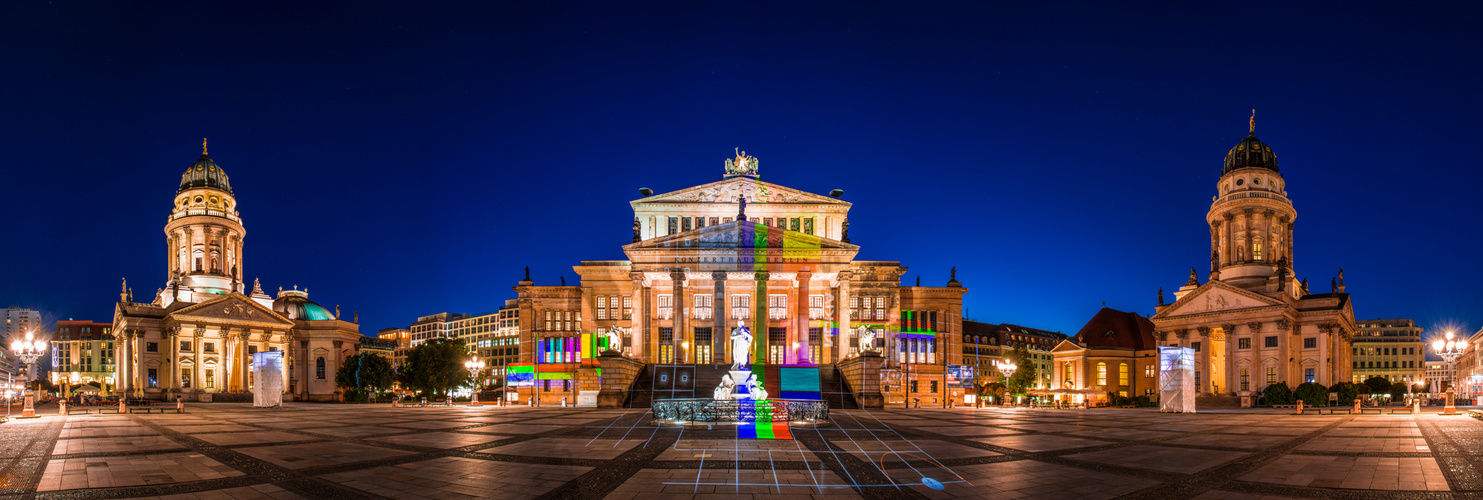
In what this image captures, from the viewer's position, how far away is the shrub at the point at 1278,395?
61.6m

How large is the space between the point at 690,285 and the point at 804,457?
47076mm

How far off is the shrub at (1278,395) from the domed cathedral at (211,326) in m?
82.2

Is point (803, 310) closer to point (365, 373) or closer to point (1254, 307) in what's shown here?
point (1254, 307)

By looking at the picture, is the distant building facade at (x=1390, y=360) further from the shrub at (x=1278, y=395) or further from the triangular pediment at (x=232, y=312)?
the triangular pediment at (x=232, y=312)

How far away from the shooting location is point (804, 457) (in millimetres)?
17188

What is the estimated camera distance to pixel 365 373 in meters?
78.4

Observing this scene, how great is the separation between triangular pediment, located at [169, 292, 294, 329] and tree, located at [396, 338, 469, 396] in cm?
1444

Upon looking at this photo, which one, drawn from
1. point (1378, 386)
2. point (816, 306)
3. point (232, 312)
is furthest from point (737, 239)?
point (1378, 386)

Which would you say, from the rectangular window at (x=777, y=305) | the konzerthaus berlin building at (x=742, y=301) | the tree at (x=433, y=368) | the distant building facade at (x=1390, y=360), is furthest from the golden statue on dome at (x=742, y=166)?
the distant building facade at (x=1390, y=360)

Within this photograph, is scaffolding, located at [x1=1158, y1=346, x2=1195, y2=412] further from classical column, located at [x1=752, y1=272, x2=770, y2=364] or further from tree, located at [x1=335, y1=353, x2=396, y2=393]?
tree, located at [x1=335, y1=353, x2=396, y2=393]

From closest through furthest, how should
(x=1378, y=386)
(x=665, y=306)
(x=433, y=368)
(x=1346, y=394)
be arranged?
1. (x=1346, y=394)
2. (x=665, y=306)
3. (x=1378, y=386)
4. (x=433, y=368)

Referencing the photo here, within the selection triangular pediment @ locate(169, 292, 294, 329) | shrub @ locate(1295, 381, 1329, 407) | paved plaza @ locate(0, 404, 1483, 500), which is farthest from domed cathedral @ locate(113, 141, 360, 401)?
shrub @ locate(1295, 381, 1329, 407)

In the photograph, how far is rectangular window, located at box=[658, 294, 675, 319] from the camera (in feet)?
218

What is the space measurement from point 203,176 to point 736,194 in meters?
59.2
